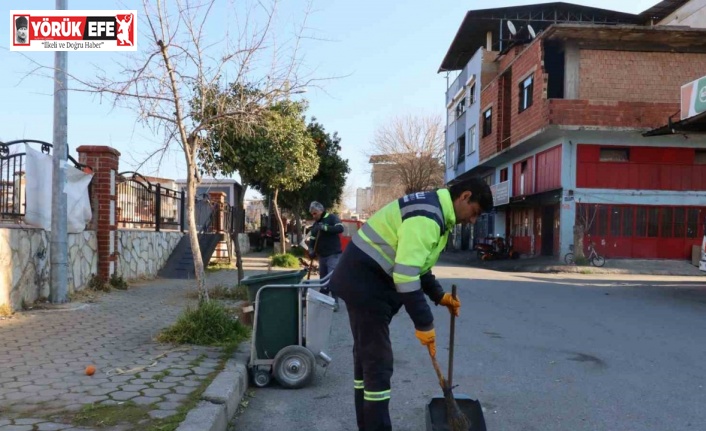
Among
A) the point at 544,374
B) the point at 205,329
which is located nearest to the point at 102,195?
the point at 205,329

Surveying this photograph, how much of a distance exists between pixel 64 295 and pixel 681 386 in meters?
7.46

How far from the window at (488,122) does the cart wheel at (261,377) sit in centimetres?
2799

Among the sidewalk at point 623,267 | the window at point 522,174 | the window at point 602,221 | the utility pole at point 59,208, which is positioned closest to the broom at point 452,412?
the utility pole at point 59,208

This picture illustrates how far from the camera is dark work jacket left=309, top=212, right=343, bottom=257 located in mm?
9516

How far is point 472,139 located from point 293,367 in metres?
32.3

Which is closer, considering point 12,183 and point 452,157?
point 12,183

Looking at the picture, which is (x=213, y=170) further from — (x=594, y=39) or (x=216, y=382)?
(x=594, y=39)

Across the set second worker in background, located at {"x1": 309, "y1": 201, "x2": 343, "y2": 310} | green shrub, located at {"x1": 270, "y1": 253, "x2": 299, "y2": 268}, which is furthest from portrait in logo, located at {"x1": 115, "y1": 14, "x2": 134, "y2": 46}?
green shrub, located at {"x1": 270, "y1": 253, "x2": 299, "y2": 268}

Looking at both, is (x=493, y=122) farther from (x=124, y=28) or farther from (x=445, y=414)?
(x=445, y=414)

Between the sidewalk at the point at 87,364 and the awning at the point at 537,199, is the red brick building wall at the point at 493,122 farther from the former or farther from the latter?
the sidewalk at the point at 87,364

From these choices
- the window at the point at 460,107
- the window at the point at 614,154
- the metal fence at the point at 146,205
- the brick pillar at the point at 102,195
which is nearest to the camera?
the brick pillar at the point at 102,195

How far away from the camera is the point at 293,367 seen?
5.01 metres

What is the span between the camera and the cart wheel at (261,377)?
5.09 m

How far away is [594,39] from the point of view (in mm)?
22891
